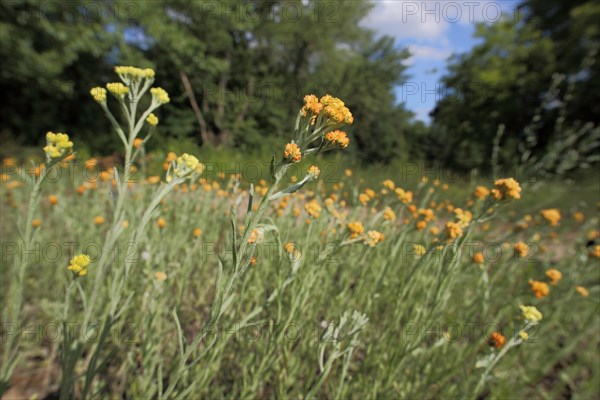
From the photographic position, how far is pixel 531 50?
13.6 metres

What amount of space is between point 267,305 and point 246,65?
11.7 meters

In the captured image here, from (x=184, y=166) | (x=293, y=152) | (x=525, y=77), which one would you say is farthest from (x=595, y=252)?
(x=525, y=77)

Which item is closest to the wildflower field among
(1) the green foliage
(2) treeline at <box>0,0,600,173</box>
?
(2) treeline at <box>0,0,600,173</box>

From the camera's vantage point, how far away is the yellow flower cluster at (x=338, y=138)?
753mm

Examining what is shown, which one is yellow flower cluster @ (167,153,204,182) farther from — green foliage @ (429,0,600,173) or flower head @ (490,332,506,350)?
green foliage @ (429,0,600,173)

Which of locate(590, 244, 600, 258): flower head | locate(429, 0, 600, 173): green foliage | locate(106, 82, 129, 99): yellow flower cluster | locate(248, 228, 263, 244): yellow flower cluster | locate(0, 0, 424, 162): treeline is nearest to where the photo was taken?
locate(248, 228, 263, 244): yellow flower cluster

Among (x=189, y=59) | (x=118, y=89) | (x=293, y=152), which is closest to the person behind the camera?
(x=293, y=152)

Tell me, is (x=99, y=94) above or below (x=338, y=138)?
above

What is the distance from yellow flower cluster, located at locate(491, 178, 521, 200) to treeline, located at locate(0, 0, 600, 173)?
2324 millimetres

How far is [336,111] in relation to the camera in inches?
28.5

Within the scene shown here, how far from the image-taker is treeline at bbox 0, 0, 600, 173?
6.68 metres

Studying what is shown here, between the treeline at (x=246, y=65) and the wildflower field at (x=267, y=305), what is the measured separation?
2.07 metres

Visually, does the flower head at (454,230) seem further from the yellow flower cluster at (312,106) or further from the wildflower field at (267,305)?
the yellow flower cluster at (312,106)

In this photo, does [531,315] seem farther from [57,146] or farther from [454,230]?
[57,146]
